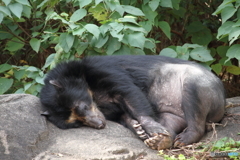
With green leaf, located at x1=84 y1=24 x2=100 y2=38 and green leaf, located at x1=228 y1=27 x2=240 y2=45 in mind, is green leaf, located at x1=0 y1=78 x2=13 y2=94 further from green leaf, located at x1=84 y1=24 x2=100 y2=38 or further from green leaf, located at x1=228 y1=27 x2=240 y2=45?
green leaf, located at x1=228 y1=27 x2=240 y2=45

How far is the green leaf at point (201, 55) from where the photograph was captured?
21.2 ft

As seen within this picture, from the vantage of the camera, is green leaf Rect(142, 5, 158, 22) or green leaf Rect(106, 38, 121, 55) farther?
green leaf Rect(142, 5, 158, 22)

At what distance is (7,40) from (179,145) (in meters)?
4.58

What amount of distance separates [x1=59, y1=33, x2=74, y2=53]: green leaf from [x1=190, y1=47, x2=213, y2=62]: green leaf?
1997 millimetres

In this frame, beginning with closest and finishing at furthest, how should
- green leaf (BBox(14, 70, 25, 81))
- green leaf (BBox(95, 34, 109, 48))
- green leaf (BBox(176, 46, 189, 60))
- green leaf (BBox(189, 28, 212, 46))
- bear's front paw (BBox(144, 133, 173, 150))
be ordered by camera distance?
bear's front paw (BBox(144, 133, 173, 150))
green leaf (BBox(95, 34, 109, 48))
green leaf (BBox(176, 46, 189, 60))
green leaf (BBox(14, 70, 25, 81))
green leaf (BBox(189, 28, 212, 46))

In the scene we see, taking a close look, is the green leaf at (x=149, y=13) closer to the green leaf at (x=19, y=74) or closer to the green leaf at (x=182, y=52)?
the green leaf at (x=182, y=52)

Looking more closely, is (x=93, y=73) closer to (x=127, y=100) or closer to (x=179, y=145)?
(x=127, y=100)

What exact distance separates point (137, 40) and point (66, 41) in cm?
115

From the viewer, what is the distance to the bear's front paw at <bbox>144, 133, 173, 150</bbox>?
4691 mm

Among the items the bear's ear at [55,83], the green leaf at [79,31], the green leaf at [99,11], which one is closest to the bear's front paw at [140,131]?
the bear's ear at [55,83]

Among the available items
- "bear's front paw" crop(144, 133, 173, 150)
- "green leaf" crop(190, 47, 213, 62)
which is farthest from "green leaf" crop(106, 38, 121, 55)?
"bear's front paw" crop(144, 133, 173, 150)

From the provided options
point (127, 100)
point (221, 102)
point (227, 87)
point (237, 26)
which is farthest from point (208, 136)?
point (227, 87)

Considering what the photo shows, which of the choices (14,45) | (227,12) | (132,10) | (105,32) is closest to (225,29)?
(227,12)

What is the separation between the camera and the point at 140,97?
5.22 meters
